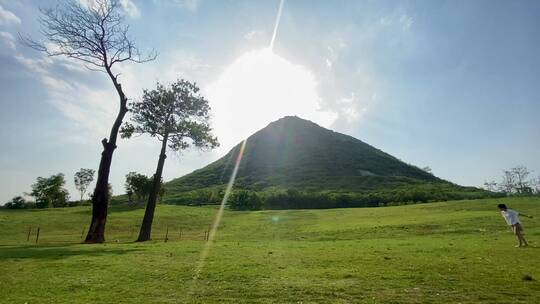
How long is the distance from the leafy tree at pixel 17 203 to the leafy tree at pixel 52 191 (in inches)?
141

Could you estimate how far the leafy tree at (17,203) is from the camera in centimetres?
10355

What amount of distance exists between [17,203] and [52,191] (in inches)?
395

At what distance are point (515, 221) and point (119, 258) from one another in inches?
845

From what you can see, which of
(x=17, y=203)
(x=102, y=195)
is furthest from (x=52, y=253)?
(x=17, y=203)

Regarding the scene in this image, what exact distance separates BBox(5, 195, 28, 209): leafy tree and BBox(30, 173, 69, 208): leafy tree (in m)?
3.57

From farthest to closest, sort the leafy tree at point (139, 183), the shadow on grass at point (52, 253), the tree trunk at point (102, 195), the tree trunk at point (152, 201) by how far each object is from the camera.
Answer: the leafy tree at point (139, 183) < the tree trunk at point (152, 201) < the tree trunk at point (102, 195) < the shadow on grass at point (52, 253)

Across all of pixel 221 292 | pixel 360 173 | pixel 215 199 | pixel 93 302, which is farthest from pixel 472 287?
pixel 360 173

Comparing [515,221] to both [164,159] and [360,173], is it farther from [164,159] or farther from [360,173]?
[360,173]

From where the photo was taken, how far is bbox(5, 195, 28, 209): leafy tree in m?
104

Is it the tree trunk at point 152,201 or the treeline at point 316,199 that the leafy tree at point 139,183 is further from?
the tree trunk at point 152,201

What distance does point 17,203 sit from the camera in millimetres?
104562

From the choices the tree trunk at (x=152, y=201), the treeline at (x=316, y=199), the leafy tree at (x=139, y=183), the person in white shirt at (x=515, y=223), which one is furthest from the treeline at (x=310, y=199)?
the person in white shirt at (x=515, y=223)

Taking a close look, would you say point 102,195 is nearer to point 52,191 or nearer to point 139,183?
point 139,183

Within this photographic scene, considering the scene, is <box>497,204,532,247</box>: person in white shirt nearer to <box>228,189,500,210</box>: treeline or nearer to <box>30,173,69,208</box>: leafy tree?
<box>228,189,500,210</box>: treeline
